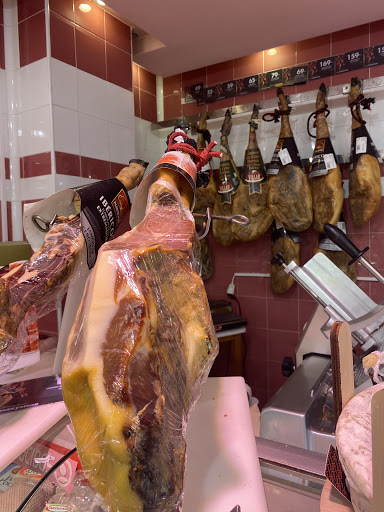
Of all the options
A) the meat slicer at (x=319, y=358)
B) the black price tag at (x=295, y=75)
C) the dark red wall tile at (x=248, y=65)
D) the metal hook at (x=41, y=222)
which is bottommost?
the meat slicer at (x=319, y=358)

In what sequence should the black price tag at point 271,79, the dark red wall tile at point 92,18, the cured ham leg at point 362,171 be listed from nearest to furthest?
the dark red wall tile at point 92,18 → the cured ham leg at point 362,171 → the black price tag at point 271,79

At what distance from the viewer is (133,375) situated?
0.23m

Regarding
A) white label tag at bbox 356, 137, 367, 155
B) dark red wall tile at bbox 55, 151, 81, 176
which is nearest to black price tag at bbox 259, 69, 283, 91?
white label tag at bbox 356, 137, 367, 155

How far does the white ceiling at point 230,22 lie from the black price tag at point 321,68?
0.60 feet

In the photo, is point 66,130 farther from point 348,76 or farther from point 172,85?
point 348,76

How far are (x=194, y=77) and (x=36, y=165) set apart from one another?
131cm

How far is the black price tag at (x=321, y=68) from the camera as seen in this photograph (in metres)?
2.01

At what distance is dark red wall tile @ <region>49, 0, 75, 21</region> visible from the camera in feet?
5.01

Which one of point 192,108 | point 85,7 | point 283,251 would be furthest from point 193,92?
point 283,251

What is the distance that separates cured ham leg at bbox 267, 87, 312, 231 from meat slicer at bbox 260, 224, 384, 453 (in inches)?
20.5

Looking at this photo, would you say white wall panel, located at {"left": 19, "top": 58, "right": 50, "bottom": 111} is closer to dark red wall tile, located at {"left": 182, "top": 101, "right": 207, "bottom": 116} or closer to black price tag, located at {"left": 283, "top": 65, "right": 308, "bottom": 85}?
dark red wall tile, located at {"left": 182, "top": 101, "right": 207, "bottom": 116}

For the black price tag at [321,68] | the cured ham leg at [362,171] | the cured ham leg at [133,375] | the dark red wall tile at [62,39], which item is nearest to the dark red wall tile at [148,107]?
the dark red wall tile at [62,39]

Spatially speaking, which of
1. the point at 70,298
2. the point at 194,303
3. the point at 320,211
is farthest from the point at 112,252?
the point at 320,211

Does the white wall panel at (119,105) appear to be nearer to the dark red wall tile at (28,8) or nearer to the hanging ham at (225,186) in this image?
the dark red wall tile at (28,8)
